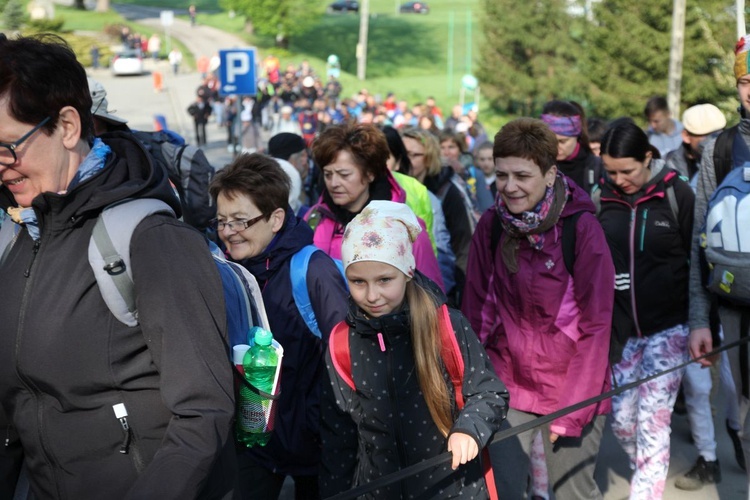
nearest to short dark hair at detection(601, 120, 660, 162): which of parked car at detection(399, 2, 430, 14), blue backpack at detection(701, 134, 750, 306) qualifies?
blue backpack at detection(701, 134, 750, 306)

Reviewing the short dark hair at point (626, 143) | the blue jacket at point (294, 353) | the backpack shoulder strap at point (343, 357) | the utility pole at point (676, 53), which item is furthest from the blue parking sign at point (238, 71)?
the utility pole at point (676, 53)

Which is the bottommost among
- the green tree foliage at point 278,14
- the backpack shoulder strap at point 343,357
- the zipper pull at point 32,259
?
the backpack shoulder strap at point 343,357

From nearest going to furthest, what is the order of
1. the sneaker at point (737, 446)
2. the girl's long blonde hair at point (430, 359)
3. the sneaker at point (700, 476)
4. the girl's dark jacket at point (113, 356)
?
1. the girl's dark jacket at point (113, 356)
2. the girl's long blonde hair at point (430, 359)
3. the sneaker at point (700, 476)
4. the sneaker at point (737, 446)

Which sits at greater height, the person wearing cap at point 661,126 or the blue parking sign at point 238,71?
the blue parking sign at point 238,71

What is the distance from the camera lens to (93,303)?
2.21 meters

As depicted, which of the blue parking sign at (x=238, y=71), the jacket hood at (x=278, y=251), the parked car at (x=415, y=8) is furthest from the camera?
the parked car at (x=415, y=8)

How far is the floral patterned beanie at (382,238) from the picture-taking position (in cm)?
333

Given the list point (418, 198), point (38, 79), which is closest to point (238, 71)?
point (418, 198)

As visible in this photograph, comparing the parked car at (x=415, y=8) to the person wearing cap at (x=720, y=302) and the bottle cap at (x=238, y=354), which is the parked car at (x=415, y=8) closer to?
the person wearing cap at (x=720, y=302)

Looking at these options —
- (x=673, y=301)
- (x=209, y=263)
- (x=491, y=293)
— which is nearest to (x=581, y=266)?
(x=491, y=293)

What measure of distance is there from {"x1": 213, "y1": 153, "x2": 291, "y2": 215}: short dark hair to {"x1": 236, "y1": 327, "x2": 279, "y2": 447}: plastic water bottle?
1.72 metres

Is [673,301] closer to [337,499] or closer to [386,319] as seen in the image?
[386,319]

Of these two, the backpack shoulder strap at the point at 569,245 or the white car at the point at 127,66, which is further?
the white car at the point at 127,66

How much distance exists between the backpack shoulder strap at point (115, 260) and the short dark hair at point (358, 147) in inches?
117
